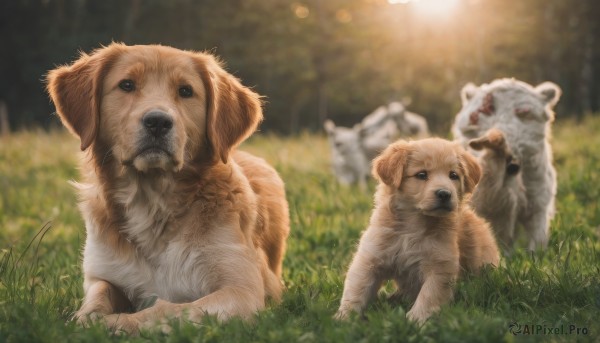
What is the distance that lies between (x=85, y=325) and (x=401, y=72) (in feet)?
116

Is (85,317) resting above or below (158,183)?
below

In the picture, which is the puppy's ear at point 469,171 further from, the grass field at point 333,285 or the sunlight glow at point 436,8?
the sunlight glow at point 436,8

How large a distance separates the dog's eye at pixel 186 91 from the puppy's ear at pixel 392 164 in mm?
1288

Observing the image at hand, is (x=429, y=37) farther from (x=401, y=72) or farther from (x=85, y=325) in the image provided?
(x=85, y=325)

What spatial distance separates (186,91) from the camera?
181 inches

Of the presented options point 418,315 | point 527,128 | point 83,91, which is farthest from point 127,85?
point 527,128

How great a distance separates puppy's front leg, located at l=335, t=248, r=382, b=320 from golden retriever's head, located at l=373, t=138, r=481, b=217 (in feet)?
1.51

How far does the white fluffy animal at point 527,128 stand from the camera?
646 cm

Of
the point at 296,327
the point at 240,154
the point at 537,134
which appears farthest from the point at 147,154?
the point at 537,134

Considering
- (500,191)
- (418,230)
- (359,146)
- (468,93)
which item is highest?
(468,93)

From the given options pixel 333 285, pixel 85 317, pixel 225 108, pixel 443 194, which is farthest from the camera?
pixel 333 285

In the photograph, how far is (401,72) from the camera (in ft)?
126

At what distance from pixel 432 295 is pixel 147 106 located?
2.00 m

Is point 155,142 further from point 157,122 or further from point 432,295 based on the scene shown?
point 432,295
